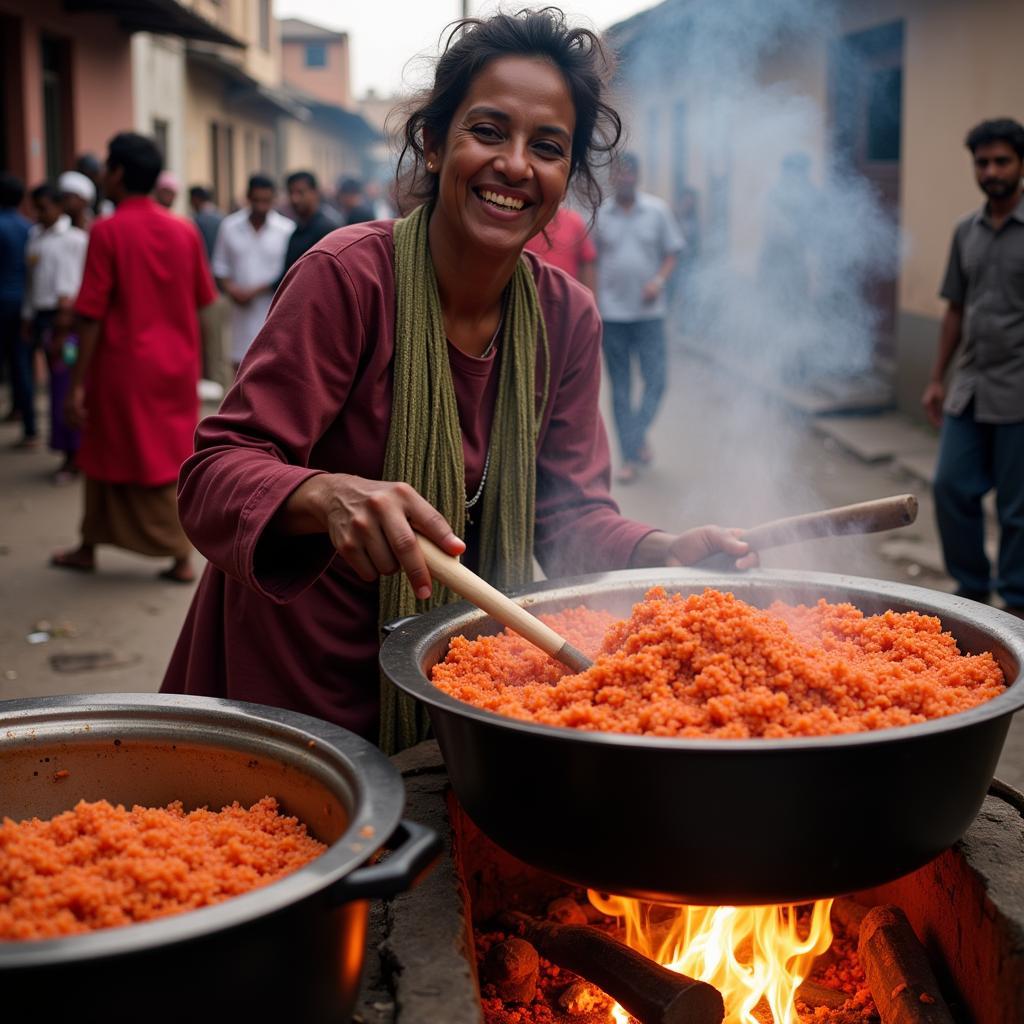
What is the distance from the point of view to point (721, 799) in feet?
4.71

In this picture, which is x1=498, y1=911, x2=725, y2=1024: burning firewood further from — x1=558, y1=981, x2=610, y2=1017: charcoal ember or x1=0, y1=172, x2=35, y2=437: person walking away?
x1=0, y1=172, x2=35, y2=437: person walking away

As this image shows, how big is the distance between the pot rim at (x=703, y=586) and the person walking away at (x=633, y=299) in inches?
256

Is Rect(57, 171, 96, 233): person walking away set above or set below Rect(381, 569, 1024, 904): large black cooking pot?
above

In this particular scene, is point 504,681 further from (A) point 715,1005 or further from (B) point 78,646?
(B) point 78,646

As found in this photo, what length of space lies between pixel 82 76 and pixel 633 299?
882cm

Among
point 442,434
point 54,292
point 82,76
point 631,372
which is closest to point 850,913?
point 442,434

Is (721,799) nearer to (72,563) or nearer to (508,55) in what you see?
(508,55)

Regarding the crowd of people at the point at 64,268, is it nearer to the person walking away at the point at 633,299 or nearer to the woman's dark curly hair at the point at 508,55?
the person walking away at the point at 633,299

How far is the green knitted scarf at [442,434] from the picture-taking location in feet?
7.18

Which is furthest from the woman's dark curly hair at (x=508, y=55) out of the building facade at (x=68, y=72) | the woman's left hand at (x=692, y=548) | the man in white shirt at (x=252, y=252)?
the building facade at (x=68, y=72)

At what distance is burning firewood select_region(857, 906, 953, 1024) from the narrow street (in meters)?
2.04

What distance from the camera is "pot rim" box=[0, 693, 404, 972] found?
108 cm

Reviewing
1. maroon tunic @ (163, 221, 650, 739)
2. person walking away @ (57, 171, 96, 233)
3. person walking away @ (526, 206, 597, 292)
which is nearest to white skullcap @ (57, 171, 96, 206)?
person walking away @ (57, 171, 96, 233)

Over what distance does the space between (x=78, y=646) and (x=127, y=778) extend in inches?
155
